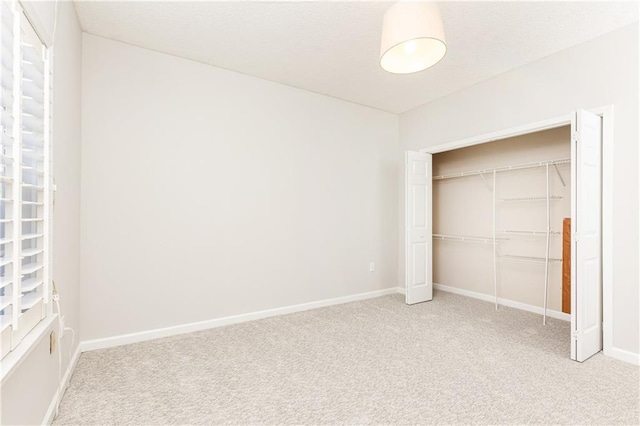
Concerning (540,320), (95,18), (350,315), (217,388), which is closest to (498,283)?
(540,320)

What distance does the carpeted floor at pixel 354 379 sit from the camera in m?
1.88

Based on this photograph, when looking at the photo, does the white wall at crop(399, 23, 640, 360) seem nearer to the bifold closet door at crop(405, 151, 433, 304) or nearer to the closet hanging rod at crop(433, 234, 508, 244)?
the bifold closet door at crop(405, 151, 433, 304)

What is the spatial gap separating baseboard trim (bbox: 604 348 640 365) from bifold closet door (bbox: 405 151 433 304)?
196 centimetres

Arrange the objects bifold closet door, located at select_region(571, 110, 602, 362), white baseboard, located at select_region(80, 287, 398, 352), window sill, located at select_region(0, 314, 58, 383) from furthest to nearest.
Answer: white baseboard, located at select_region(80, 287, 398, 352), bifold closet door, located at select_region(571, 110, 602, 362), window sill, located at select_region(0, 314, 58, 383)

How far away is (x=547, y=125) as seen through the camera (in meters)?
3.10

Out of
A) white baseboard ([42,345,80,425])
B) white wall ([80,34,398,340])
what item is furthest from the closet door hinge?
white baseboard ([42,345,80,425])

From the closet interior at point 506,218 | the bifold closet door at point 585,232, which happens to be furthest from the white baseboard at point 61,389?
the closet interior at point 506,218

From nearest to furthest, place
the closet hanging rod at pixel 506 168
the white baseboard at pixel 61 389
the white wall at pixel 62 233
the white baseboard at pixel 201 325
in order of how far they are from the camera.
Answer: the white wall at pixel 62 233 → the white baseboard at pixel 61 389 → the white baseboard at pixel 201 325 → the closet hanging rod at pixel 506 168

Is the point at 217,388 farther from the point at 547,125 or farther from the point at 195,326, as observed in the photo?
the point at 547,125

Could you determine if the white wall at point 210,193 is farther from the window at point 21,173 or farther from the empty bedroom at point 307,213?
the window at point 21,173

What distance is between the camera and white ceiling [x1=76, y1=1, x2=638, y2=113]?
2450 mm

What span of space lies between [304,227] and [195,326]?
1.64 metres

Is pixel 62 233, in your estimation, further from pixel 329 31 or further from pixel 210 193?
pixel 329 31

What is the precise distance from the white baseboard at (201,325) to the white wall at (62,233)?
0.27 metres
